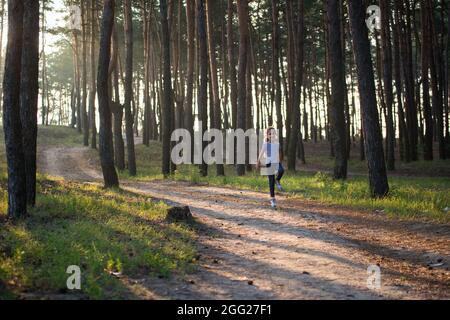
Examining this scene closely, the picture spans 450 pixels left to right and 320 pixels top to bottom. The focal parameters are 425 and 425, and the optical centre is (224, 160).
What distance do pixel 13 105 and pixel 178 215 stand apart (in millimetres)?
4031

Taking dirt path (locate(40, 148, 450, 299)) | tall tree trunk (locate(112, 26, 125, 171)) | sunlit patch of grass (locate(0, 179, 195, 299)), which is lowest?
dirt path (locate(40, 148, 450, 299))

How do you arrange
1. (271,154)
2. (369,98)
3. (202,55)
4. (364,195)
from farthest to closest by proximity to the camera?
(202,55)
(364,195)
(369,98)
(271,154)

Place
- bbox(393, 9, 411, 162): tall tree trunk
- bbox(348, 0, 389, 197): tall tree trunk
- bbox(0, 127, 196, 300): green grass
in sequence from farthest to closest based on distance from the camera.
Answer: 1. bbox(393, 9, 411, 162): tall tree trunk
2. bbox(348, 0, 389, 197): tall tree trunk
3. bbox(0, 127, 196, 300): green grass

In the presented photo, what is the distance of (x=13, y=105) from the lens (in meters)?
8.29

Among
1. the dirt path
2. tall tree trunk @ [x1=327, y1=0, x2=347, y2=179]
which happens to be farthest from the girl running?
tall tree trunk @ [x1=327, y1=0, x2=347, y2=179]

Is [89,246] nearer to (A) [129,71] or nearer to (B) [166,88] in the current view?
(B) [166,88]

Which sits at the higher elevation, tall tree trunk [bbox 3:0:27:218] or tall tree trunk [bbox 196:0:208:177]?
tall tree trunk [bbox 196:0:208:177]

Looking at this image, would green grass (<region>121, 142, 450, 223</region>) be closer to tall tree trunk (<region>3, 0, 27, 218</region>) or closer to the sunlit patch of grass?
the sunlit patch of grass

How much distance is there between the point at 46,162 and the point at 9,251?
26665 millimetres

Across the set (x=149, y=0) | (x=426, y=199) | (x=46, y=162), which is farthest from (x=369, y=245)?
(x=46, y=162)

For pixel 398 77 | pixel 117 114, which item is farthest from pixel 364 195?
pixel 398 77

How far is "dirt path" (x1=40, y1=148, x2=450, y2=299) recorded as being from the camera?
531 cm

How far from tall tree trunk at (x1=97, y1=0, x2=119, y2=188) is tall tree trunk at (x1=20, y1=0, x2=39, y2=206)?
4.29 meters
